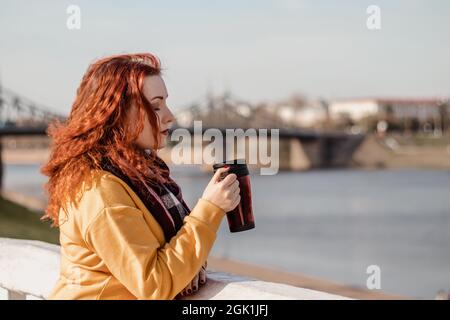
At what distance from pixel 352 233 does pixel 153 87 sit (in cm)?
1932

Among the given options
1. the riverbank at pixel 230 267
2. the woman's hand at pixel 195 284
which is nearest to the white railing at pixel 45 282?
the woman's hand at pixel 195 284

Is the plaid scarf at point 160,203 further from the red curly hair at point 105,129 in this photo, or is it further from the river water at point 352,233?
the river water at point 352,233

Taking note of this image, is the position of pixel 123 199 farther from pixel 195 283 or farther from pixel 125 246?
pixel 195 283

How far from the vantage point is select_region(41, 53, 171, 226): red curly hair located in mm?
1317

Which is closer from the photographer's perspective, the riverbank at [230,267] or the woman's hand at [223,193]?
the woman's hand at [223,193]

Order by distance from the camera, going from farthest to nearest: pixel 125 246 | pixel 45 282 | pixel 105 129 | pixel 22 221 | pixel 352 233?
pixel 352 233 → pixel 22 221 → pixel 45 282 → pixel 105 129 → pixel 125 246

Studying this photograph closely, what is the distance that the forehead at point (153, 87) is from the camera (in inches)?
52.4

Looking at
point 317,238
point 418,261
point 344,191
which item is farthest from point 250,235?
Answer: point 344,191

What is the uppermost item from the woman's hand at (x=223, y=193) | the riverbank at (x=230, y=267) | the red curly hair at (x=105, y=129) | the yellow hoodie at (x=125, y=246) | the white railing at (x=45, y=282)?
the red curly hair at (x=105, y=129)

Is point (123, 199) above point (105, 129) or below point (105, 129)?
below

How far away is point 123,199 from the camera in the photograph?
127 centimetres

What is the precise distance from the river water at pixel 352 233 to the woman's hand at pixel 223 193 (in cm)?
936

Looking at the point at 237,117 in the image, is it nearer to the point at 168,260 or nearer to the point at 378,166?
the point at 378,166

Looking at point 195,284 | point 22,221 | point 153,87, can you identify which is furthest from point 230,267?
point 153,87
